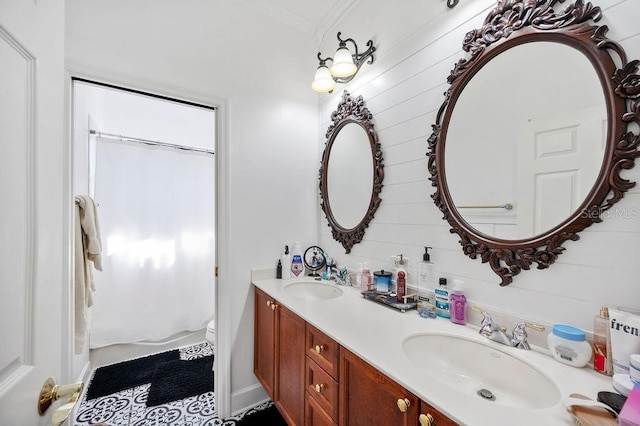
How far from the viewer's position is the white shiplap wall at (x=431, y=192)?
0.78 meters

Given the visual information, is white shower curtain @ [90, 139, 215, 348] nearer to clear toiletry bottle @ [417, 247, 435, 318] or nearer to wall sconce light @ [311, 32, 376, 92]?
wall sconce light @ [311, 32, 376, 92]

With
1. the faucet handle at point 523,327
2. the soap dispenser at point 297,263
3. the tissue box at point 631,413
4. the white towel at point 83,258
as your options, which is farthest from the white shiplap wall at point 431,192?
the white towel at point 83,258

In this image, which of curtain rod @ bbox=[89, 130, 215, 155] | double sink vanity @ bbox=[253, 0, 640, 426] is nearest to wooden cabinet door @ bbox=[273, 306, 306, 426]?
double sink vanity @ bbox=[253, 0, 640, 426]

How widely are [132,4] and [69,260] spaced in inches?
56.7

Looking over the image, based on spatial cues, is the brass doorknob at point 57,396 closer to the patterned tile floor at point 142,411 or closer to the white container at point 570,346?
the white container at point 570,346

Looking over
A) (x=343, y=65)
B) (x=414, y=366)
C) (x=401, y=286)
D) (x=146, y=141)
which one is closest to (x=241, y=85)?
(x=343, y=65)

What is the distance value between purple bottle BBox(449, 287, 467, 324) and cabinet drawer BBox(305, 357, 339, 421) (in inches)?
21.8

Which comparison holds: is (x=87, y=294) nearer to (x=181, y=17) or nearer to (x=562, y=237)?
(x=181, y=17)

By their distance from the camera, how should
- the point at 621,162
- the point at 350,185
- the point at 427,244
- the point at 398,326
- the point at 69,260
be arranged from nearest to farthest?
the point at 621,162 → the point at 398,326 → the point at 427,244 → the point at 69,260 → the point at 350,185

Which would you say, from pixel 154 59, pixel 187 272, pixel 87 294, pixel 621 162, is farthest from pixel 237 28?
pixel 187 272

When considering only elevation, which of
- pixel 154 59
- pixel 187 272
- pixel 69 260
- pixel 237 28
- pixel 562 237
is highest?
pixel 237 28

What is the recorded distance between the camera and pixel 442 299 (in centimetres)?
120

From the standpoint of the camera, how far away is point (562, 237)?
2.84 feet

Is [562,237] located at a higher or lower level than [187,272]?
higher
